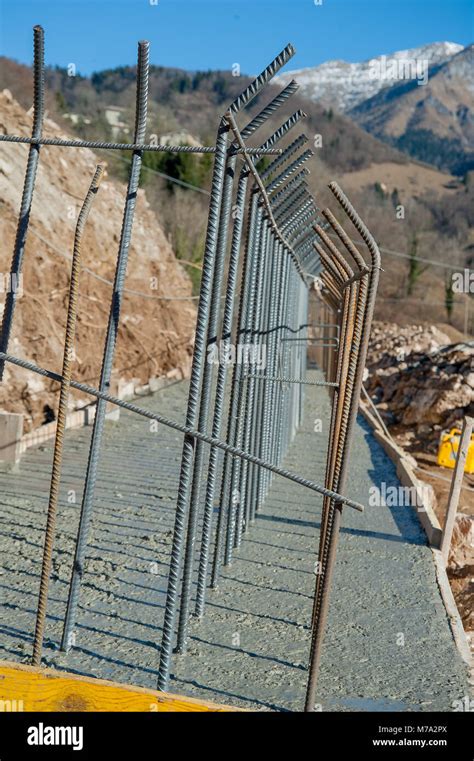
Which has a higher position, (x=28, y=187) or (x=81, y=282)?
(x=81, y=282)

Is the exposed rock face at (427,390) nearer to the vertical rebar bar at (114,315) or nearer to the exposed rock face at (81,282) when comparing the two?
the exposed rock face at (81,282)

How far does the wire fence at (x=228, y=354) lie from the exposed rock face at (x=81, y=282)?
5.51m

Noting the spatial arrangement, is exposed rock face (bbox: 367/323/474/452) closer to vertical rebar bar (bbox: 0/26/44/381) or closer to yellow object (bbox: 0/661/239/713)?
vertical rebar bar (bbox: 0/26/44/381)

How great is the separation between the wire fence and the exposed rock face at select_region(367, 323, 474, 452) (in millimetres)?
10587

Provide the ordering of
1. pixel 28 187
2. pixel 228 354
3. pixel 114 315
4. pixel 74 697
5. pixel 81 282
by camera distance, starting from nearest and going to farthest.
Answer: pixel 74 697
pixel 28 187
pixel 114 315
pixel 228 354
pixel 81 282

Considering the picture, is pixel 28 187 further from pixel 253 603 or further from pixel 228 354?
pixel 253 603

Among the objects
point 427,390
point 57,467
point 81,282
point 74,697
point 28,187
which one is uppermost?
point 81,282

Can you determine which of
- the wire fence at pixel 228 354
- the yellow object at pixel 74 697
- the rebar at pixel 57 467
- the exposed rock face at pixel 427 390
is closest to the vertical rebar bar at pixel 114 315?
the wire fence at pixel 228 354

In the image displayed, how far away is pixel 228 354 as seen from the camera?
5.16 m

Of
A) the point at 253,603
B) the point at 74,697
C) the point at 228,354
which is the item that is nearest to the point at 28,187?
the point at 228,354

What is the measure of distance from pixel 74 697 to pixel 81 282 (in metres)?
13.4

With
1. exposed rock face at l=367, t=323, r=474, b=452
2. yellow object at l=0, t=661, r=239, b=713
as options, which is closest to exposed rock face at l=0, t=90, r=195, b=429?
exposed rock face at l=367, t=323, r=474, b=452

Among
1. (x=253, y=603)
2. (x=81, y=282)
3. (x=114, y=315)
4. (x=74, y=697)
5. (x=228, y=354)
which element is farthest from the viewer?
(x=81, y=282)
